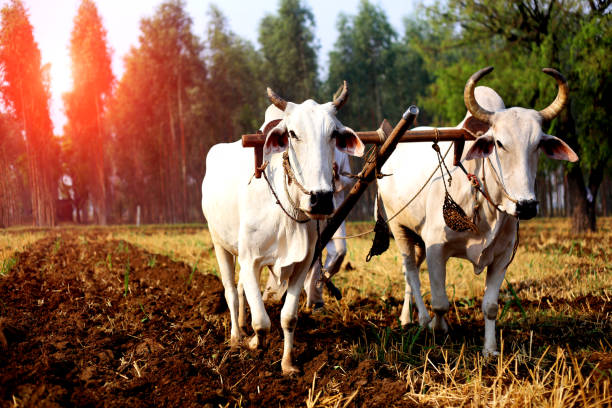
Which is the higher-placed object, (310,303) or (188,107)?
(188,107)

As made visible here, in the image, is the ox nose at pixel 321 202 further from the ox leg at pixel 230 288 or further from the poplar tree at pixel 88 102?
the poplar tree at pixel 88 102

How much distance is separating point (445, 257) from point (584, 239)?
756 centimetres

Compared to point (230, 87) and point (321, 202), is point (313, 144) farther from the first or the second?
point (230, 87)

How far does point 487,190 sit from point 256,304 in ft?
6.46

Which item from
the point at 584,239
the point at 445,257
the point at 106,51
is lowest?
the point at 584,239

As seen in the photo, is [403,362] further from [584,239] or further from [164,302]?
[584,239]

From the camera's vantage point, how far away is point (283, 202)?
3.78 m

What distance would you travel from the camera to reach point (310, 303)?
5570mm

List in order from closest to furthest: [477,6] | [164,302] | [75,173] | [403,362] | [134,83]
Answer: [403,362] < [164,302] < [477,6] < [75,173] < [134,83]

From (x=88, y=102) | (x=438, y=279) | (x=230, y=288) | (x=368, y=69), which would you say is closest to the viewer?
(x=438, y=279)

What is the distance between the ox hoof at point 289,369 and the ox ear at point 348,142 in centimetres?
150

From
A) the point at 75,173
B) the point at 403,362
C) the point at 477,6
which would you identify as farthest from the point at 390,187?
the point at 75,173

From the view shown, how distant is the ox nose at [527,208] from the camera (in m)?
3.70

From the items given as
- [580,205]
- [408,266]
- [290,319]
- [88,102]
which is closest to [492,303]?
[408,266]
